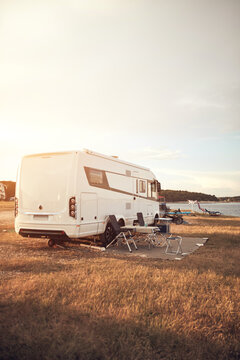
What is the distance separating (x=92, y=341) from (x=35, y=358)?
0.58 metres

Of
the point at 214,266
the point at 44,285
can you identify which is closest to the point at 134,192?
the point at 214,266

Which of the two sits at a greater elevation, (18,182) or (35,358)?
(18,182)

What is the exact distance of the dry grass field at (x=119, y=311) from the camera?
3131mm

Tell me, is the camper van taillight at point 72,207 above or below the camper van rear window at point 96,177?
below

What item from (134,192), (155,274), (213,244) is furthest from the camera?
(134,192)

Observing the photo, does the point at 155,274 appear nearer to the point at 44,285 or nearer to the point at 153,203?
the point at 44,285

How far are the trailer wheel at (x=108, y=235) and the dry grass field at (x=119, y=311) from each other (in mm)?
2915

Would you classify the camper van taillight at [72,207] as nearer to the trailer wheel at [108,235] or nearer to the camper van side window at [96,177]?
the camper van side window at [96,177]

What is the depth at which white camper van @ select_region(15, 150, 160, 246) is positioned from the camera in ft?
26.9

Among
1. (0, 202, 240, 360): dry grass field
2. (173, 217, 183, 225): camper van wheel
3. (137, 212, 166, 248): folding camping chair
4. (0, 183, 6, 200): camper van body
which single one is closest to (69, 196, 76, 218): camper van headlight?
(0, 202, 240, 360): dry grass field

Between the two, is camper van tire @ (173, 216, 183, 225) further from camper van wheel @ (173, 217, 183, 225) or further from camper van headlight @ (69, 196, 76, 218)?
camper van headlight @ (69, 196, 76, 218)

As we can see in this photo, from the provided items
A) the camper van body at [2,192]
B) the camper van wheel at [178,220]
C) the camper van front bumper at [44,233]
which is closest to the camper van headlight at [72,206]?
the camper van front bumper at [44,233]

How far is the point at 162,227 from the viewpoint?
496 inches

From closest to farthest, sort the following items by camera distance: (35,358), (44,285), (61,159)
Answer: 1. (35,358)
2. (44,285)
3. (61,159)
